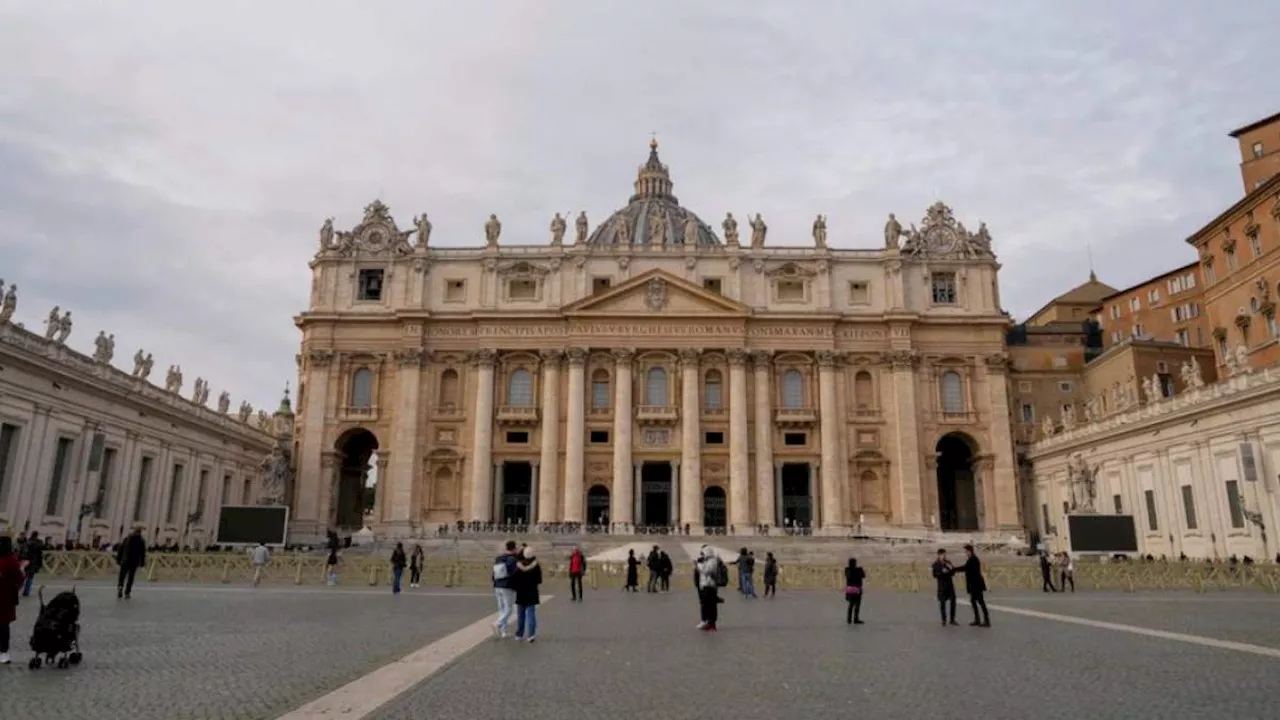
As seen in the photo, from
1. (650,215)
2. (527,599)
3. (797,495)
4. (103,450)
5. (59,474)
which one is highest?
(650,215)

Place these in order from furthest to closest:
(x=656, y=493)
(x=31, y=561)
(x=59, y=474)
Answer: (x=656, y=493) < (x=59, y=474) < (x=31, y=561)

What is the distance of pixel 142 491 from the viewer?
42.3 metres

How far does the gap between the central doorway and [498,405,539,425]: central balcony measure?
7642 millimetres

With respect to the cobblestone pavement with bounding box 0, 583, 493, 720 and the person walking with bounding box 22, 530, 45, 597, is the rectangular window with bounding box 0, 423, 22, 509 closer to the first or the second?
the person walking with bounding box 22, 530, 45, 597

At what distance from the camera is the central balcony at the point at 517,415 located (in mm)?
55031

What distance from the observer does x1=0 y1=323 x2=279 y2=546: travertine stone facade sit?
32.2 meters

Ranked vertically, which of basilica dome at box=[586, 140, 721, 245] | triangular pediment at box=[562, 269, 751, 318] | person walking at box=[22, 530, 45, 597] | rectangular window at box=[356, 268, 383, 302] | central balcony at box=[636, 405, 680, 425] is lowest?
person walking at box=[22, 530, 45, 597]

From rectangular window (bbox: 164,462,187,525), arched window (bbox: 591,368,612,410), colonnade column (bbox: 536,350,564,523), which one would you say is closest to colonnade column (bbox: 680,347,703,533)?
arched window (bbox: 591,368,612,410)

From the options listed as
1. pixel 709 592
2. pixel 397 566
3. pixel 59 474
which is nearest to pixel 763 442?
pixel 397 566

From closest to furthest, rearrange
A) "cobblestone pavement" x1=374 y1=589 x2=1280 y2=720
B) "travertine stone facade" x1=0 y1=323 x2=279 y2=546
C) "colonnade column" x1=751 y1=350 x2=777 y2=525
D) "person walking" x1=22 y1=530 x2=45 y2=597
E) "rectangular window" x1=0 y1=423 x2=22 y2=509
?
"cobblestone pavement" x1=374 y1=589 x2=1280 y2=720 → "person walking" x1=22 y1=530 x2=45 y2=597 → "rectangular window" x1=0 y1=423 x2=22 y2=509 → "travertine stone facade" x1=0 y1=323 x2=279 y2=546 → "colonnade column" x1=751 y1=350 x2=777 y2=525

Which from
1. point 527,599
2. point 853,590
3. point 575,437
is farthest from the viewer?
point 575,437

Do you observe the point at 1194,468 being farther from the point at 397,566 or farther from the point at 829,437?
the point at 397,566

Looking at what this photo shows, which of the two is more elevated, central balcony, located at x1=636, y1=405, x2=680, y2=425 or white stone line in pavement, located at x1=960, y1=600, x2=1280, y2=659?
central balcony, located at x1=636, y1=405, x2=680, y2=425

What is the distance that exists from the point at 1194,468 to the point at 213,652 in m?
39.1
